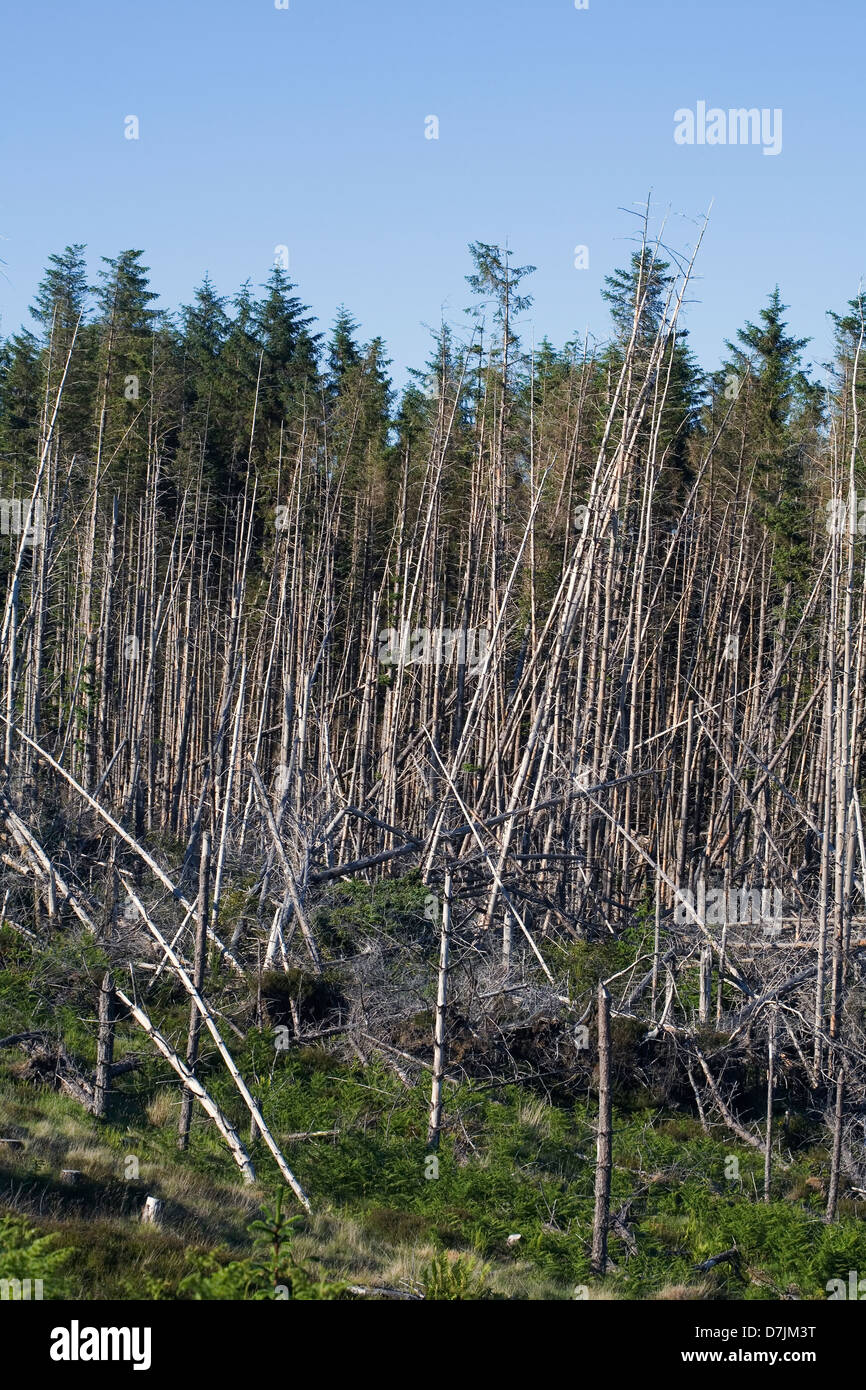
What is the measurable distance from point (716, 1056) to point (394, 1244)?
3771mm

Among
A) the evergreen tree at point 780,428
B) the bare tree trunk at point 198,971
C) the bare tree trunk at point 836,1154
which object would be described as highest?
the evergreen tree at point 780,428

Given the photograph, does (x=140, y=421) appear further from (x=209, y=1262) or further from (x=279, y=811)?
(x=209, y=1262)

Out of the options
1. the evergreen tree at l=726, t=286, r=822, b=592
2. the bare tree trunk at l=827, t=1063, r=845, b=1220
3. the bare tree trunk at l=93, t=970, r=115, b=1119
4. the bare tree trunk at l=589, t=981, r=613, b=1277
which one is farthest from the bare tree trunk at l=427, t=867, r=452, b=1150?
the evergreen tree at l=726, t=286, r=822, b=592

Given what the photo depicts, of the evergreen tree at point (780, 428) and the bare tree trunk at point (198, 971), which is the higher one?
the evergreen tree at point (780, 428)

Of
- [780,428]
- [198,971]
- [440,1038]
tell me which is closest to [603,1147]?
[440,1038]

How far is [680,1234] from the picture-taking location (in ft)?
24.6

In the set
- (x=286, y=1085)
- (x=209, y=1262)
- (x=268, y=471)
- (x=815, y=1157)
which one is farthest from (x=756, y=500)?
(x=209, y=1262)

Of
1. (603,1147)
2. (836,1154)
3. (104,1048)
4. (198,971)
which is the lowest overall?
(836,1154)

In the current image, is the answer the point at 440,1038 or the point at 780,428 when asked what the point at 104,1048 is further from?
the point at 780,428

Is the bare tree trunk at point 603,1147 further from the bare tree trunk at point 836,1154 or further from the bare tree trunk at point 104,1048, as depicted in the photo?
the bare tree trunk at point 104,1048

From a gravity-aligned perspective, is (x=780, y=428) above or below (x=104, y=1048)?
above

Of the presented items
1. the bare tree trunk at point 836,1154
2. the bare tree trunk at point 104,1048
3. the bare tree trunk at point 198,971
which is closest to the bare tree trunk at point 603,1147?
the bare tree trunk at point 836,1154

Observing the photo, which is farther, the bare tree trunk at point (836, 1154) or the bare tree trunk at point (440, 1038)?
the bare tree trunk at point (440, 1038)
